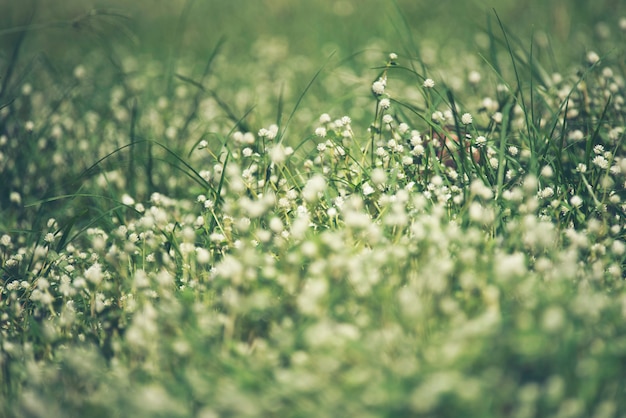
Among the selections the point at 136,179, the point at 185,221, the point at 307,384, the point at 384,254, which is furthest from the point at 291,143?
the point at 307,384

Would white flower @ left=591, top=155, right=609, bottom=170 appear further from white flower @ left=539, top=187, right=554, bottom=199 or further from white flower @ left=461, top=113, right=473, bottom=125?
white flower @ left=461, top=113, right=473, bottom=125

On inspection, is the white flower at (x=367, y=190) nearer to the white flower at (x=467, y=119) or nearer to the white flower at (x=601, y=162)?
the white flower at (x=467, y=119)

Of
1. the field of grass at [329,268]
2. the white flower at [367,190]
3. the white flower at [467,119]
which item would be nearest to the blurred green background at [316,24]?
the field of grass at [329,268]

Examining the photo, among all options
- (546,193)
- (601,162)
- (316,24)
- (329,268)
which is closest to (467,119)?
(546,193)

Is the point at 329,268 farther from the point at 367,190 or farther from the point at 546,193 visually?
the point at 546,193

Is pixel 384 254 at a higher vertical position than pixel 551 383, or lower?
higher

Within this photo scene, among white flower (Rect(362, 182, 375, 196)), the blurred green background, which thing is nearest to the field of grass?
white flower (Rect(362, 182, 375, 196))

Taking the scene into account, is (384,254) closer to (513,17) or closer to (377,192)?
(377,192)

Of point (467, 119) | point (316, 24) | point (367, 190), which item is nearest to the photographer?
point (367, 190)
